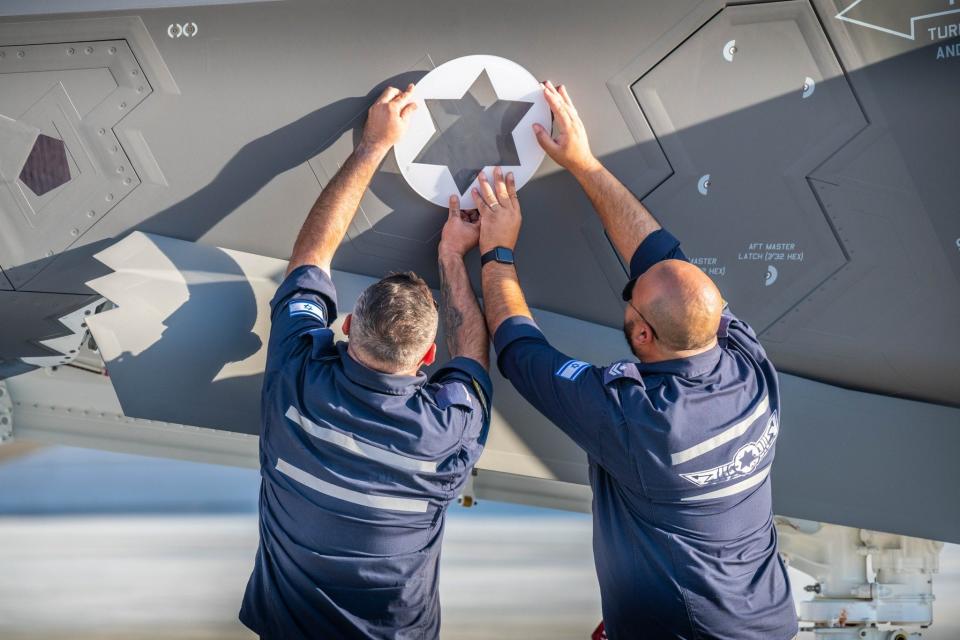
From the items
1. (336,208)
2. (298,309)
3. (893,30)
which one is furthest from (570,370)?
(893,30)

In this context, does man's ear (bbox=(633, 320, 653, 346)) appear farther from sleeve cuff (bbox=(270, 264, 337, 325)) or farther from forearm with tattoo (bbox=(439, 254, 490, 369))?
sleeve cuff (bbox=(270, 264, 337, 325))

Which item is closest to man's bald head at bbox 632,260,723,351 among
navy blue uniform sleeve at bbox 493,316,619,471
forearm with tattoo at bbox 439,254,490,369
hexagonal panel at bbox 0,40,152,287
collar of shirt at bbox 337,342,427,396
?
navy blue uniform sleeve at bbox 493,316,619,471

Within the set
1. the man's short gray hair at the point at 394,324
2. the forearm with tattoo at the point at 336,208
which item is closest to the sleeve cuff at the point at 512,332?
the man's short gray hair at the point at 394,324

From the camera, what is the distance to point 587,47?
193 cm

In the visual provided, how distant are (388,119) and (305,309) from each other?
54cm

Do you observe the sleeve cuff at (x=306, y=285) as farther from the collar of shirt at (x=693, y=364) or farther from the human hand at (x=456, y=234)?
the collar of shirt at (x=693, y=364)

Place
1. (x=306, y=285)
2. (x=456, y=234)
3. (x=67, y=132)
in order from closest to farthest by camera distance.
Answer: (x=306, y=285)
(x=456, y=234)
(x=67, y=132)

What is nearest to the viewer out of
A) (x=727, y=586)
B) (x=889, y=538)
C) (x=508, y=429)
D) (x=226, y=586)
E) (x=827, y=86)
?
(x=727, y=586)

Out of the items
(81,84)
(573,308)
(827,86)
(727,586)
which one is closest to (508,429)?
(573,308)

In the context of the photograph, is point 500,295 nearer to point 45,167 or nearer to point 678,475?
point 678,475

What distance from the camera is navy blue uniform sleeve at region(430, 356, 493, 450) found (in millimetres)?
1641

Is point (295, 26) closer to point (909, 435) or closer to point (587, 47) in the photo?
point (587, 47)

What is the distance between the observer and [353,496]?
1.57 metres

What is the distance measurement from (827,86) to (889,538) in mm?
1588
